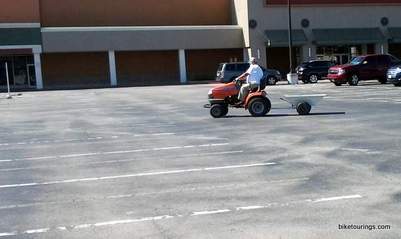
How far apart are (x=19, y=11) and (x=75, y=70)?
681 cm

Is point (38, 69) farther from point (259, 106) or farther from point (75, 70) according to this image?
point (259, 106)

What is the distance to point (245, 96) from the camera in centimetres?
1778

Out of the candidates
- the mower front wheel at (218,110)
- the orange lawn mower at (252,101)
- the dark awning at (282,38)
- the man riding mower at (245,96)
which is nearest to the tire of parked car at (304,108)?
the orange lawn mower at (252,101)

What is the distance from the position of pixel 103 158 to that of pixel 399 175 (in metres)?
5.32

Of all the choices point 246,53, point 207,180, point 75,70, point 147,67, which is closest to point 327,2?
point 246,53

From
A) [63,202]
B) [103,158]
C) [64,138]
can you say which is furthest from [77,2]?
[63,202]

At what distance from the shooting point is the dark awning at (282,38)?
51.0 metres

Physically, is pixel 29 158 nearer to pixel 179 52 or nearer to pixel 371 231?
Result: pixel 371 231

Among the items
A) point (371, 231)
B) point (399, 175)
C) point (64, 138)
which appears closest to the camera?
point (371, 231)

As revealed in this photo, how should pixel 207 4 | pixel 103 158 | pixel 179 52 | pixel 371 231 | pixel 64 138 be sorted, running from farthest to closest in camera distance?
pixel 207 4
pixel 179 52
pixel 64 138
pixel 103 158
pixel 371 231

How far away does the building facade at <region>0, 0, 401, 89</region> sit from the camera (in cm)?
4991

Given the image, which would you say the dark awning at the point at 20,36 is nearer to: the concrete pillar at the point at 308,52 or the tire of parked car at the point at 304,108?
the concrete pillar at the point at 308,52

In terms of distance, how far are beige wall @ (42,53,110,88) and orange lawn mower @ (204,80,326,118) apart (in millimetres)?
35034

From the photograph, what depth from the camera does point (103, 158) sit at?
36.6 ft
